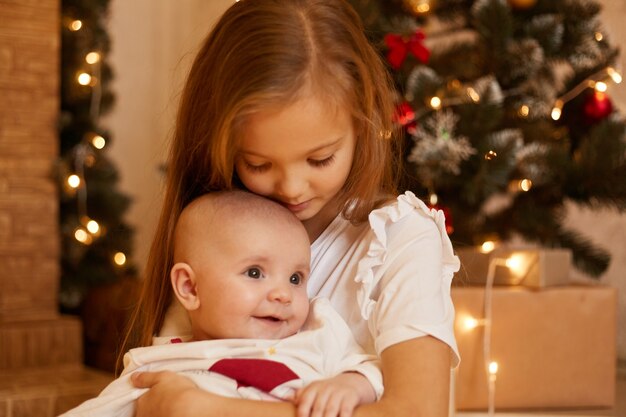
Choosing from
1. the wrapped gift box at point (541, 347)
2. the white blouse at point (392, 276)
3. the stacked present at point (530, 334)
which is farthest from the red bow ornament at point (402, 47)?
the white blouse at point (392, 276)

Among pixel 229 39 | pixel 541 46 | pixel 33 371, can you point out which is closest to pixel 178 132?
pixel 229 39

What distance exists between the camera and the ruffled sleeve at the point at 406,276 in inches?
45.5

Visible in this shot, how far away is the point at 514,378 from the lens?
213 cm

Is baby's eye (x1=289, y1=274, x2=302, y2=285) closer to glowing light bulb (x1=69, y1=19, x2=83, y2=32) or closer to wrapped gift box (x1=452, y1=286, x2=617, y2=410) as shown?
wrapped gift box (x1=452, y1=286, x2=617, y2=410)

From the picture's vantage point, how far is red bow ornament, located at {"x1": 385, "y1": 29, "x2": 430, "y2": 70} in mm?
2365

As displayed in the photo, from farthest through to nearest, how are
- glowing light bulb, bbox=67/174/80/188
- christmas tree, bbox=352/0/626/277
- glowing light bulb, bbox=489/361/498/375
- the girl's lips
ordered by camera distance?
glowing light bulb, bbox=67/174/80/188, christmas tree, bbox=352/0/626/277, glowing light bulb, bbox=489/361/498/375, the girl's lips

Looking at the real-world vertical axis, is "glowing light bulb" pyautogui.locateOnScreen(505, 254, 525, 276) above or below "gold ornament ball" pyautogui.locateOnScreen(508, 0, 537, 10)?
below

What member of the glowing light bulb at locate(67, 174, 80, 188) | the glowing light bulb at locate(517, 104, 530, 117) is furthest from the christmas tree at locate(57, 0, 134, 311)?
the glowing light bulb at locate(517, 104, 530, 117)

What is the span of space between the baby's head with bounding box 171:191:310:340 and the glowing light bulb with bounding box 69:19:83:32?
1.92 metres

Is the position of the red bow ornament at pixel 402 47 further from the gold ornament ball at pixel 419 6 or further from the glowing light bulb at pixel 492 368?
the glowing light bulb at pixel 492 368

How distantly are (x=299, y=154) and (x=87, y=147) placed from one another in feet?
6.52

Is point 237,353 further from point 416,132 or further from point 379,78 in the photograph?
point 416,132

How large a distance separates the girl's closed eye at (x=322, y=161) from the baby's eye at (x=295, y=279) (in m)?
0.16

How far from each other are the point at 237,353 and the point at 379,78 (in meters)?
0.46
